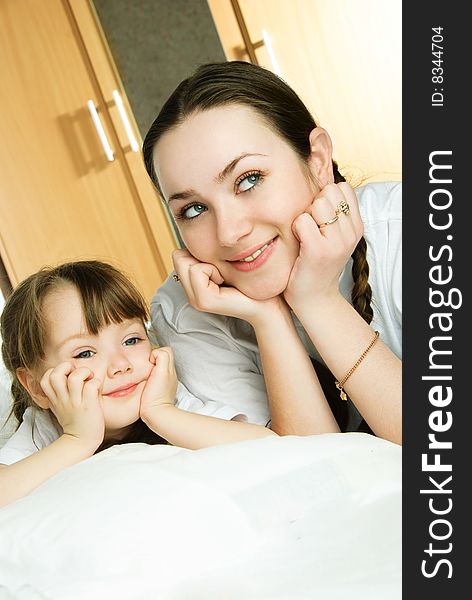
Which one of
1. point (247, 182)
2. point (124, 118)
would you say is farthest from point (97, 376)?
point (124, 118)

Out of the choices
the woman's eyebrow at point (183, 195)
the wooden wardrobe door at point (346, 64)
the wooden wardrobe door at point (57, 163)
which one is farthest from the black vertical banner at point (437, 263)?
the wooden wardrobe door at point (57, 163)

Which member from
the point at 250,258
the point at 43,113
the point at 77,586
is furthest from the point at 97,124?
the point at 77,586

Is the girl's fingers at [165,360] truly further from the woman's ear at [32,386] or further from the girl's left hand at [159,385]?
the woman's ear at [32,386]

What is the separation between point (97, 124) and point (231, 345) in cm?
195

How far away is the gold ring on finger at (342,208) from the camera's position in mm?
1299

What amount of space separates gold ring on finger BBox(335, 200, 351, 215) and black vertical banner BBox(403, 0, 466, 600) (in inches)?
5.8

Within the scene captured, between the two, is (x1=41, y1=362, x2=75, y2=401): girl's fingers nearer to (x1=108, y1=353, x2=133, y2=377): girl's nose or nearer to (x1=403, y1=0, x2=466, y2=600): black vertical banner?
(x1=108, y1=353, x2=133, y2=377): girl's nose

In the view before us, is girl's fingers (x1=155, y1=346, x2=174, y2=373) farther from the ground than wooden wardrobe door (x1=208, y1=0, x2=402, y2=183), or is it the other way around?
wooden wardrobe door (x1=208, y1=0, x2=402, y2=183)

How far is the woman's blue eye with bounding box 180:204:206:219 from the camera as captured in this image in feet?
4.30

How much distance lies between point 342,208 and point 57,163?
6.74ft

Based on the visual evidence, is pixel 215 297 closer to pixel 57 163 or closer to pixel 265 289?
pixel 265 289

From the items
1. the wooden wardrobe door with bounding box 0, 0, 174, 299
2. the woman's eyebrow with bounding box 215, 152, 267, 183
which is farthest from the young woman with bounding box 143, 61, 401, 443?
the wooden wardrobe door with bounding box 0, 0, 174, 299

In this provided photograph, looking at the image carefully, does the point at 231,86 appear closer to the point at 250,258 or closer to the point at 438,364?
the point at 250,258

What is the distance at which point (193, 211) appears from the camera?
132cm
